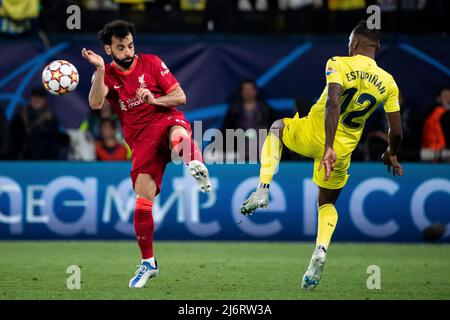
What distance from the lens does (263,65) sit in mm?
16547

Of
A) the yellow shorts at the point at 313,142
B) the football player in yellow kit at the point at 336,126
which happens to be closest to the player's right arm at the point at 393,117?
the football player in yellow kit at the point at 336,126

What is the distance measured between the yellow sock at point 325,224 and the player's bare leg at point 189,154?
44.6 inches

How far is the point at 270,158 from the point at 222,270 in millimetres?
2109

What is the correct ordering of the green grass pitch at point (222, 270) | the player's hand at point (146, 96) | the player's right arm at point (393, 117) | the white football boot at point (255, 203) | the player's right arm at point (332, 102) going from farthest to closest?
the player's right arm at point (393, 117), the player's hand at point (146, 96), the white football boot at point (255, 203), the green grass pitch at point (222, 270), the player's right arm at point (332, 102)

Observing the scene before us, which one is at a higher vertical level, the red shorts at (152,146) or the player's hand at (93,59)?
the player's hand at (93,59)

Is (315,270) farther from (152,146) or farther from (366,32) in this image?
(366,32)

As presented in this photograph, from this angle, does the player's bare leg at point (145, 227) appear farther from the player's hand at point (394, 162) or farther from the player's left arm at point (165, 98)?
the player's hand at point (394, 162)

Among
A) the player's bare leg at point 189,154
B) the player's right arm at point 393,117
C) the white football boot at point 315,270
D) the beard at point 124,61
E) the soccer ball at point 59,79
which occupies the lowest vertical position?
the white football boot at point 315,270

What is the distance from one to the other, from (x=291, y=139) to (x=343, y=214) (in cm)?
559

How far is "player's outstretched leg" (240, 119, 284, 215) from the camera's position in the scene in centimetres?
912

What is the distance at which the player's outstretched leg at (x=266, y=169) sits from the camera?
29.9 feet

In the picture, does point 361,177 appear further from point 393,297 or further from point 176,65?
point 393,297

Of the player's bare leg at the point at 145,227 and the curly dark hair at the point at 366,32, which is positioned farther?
the player's bare leg at the point at 145,227

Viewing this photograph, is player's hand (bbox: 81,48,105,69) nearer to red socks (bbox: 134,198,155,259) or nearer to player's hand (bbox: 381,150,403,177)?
red socks (bbox: 134,198,155,259)
